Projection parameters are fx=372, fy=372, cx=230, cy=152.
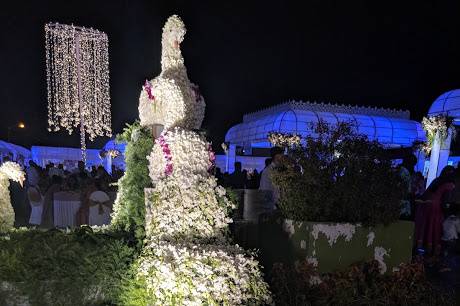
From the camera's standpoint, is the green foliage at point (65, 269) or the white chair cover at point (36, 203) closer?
the green foliage at point (65, 269)

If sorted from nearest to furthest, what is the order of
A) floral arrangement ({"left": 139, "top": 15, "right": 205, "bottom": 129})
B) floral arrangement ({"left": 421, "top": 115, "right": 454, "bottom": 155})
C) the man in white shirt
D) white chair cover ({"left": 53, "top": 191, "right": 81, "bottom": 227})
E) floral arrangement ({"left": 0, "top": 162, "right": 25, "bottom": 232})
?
1. floral arrangement ({"left": 139, "top": 15, "right": 205, "bottom": 129})
2. floral arrangement ({"left": 0, "top": 162, "right": 25, "bottom": 232})
3. white chair cover ({"left": 53, "top": 191, "right": 81, "bottom": 227})
4. the man in white shirt
5. floral arrangement ({"left": 421, "top": 115, "right": 454, "bottom": 155})

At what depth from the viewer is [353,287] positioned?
139 inches

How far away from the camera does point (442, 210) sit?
22.1ft

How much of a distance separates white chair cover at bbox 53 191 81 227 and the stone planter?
5.91 meters

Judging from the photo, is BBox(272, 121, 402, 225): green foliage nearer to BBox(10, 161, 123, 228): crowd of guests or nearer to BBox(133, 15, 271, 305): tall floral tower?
BBox(133, 15, 271, 305): tall floral tower

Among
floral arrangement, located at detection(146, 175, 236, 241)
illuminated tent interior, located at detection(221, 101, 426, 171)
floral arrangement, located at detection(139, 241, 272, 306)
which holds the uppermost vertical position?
illuminated tent interior, located at detection(221, 101, 426, 171)

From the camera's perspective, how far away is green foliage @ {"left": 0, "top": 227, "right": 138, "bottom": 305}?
3186mm

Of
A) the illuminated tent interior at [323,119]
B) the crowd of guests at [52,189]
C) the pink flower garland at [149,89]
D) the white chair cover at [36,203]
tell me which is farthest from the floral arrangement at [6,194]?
the illuminated tent interior at [323,119]

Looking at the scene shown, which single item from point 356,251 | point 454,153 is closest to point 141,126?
point 356,251

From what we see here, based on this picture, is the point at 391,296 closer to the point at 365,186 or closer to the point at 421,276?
the point at 421,276

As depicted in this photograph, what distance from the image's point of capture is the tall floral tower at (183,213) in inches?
115

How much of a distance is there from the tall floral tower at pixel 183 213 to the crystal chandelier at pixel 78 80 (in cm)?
990

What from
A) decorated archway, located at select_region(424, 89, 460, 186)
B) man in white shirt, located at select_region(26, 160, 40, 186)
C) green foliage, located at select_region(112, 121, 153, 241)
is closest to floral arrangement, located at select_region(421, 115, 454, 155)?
decorated archway, located at select_region(424, 89, 460, 186)

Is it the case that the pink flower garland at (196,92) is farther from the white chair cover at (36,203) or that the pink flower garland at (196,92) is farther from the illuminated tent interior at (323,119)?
the illuminated tent interior at (323,119)
